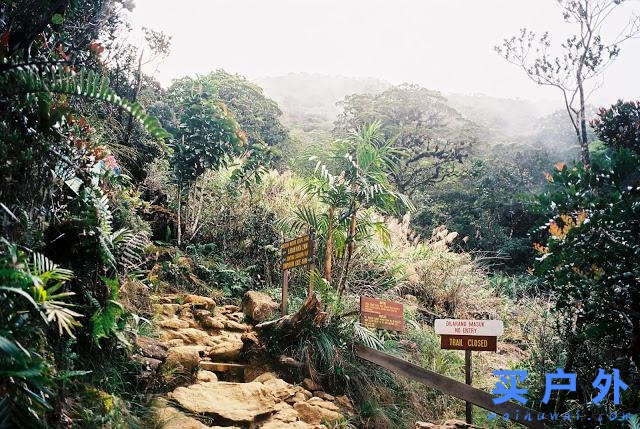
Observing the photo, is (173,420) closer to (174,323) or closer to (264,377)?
(264,377)

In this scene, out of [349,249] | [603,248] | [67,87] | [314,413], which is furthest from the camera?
[349,249]

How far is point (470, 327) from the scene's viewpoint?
4211 millimetres

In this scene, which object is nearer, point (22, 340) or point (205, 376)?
point (22, 340)

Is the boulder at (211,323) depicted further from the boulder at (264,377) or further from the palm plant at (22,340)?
the palm plant at (22,340)

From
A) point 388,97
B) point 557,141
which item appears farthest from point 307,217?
point 557,141

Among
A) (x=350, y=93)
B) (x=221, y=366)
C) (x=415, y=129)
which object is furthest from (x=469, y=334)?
(x=350, y=93)

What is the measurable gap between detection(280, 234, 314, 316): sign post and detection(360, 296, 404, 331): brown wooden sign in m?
0.69

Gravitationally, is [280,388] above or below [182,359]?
below

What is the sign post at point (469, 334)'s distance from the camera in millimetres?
4125

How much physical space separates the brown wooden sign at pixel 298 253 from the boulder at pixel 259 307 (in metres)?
0.51

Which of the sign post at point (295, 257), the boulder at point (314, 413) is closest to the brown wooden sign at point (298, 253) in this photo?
the sign post at point (295, 257)

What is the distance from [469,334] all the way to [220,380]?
2.40 metres

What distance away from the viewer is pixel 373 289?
6578 mm

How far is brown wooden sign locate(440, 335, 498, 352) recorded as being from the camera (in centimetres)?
414
